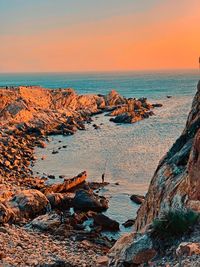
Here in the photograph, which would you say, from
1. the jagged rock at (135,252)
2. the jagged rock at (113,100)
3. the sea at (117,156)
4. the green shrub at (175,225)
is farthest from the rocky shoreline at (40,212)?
the jagged rock at (113,100)

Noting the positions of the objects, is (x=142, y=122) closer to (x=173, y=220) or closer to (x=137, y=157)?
(x=137, y=157)

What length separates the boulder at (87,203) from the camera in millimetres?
28344

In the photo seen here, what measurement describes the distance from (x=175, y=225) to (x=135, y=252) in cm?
125

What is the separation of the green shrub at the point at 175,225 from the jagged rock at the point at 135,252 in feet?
1.19

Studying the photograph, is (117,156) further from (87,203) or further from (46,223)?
(46,223)

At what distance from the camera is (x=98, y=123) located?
75000 millimetres

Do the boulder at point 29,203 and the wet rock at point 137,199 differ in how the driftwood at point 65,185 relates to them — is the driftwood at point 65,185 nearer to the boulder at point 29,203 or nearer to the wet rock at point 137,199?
the boulder at point 29,203

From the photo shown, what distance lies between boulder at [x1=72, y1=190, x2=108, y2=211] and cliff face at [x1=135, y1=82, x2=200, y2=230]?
11.7 meters

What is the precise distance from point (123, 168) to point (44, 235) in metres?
19.5

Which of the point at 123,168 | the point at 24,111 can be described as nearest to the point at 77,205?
the point at 123,168

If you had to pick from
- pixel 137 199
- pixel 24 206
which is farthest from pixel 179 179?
pixel 137 199

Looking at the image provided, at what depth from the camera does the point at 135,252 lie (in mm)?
10586

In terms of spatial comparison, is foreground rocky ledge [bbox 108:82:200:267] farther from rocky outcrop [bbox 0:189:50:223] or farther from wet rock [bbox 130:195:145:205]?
wet rock [bbox 130:195:145:205]

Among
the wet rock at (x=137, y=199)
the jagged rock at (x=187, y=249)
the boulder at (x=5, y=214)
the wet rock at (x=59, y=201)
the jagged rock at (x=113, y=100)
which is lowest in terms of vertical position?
the wet rock at (x=137, y=199)
